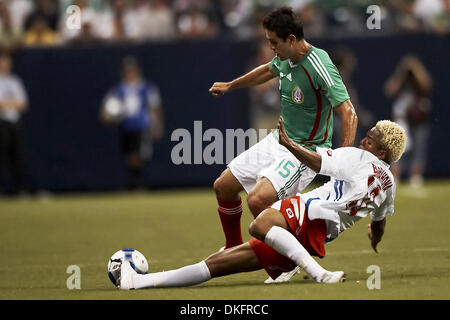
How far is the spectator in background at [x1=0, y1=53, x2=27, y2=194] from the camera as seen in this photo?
17766 millimetres

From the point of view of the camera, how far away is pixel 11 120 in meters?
18.0

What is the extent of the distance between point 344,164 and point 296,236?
2.40 ft

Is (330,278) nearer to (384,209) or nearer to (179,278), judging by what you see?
(384,209)

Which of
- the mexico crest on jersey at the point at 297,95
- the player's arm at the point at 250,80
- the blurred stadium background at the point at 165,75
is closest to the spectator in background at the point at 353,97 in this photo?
the blurred stadium background at the point at 165,75

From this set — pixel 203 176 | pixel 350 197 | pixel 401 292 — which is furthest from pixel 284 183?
pixel 203 176

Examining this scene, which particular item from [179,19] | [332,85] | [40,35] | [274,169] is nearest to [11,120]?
[40,35]

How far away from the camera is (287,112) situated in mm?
9086

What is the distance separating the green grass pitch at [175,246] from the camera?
7.68m

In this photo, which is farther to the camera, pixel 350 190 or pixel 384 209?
pixel 384 209

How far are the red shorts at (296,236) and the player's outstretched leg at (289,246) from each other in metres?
0.12

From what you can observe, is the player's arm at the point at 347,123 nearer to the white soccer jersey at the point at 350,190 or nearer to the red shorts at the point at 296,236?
the white soccer jersey at the point at 350,190

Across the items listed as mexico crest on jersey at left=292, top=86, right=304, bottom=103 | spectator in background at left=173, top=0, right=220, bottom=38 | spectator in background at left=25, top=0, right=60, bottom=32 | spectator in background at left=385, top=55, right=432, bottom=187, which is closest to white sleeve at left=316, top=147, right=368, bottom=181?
mexico crest on jersey at left=292, top=86, right=304, bottom=103

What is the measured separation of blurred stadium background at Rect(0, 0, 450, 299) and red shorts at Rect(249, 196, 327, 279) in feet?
33.8

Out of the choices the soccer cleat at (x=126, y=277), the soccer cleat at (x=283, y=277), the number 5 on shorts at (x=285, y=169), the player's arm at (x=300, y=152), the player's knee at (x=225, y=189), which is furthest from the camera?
the player's knee at (x=225, y=189)
